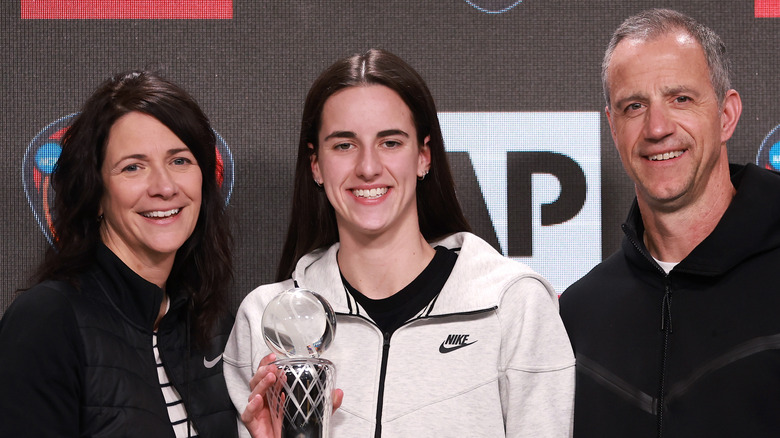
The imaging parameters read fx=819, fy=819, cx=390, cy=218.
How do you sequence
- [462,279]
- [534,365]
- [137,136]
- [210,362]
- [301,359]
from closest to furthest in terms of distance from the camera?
[301,359]
[534,365]
[462,279]
[137,136]
[210,362]

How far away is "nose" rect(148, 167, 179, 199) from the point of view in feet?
6.59

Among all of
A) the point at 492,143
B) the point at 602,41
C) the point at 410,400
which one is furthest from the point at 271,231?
the point at 602,41

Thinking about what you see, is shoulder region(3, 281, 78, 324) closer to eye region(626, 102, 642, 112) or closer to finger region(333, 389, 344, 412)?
finger region(333, 389, 344, 412)

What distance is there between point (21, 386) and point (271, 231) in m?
1.04

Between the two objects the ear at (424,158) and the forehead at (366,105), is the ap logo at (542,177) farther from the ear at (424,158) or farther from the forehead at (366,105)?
the forehead at (366,105)

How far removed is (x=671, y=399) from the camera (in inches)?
73.2

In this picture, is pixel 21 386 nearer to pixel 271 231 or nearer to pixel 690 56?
pixel 271 231

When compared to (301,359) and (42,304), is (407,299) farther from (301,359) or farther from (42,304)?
(42,304)

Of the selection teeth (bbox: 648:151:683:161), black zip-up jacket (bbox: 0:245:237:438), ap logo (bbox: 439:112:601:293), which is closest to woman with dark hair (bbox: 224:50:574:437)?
black zip-up jacket (bbox: 0:245:237:438)

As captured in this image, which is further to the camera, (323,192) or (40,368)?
(323,192)

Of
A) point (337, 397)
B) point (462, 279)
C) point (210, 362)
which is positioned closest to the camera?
point (337, 397)

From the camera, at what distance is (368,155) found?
188 cm

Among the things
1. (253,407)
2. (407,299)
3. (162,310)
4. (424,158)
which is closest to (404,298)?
(407,299)

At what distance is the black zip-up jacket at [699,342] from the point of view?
1805 millimetres
